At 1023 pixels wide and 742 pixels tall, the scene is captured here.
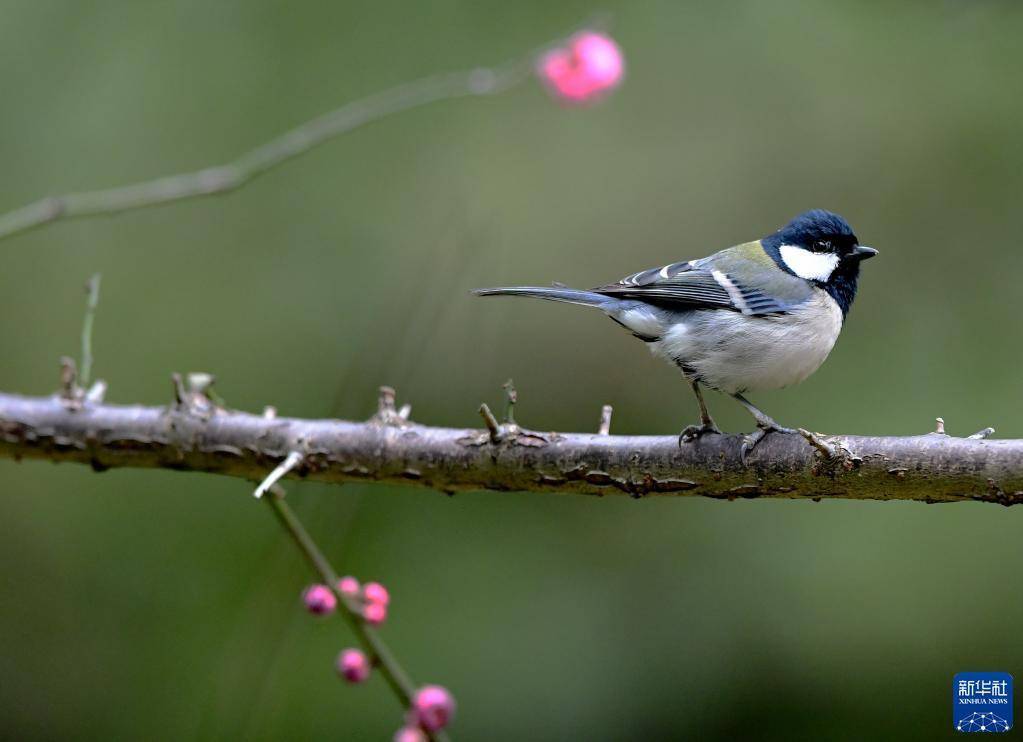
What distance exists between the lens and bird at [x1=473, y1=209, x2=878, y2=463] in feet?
7.75

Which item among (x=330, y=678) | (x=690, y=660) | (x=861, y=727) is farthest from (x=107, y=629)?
(x=861, y=727)

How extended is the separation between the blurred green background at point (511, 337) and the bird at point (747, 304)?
2.37 feet

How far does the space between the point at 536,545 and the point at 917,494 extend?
1.88m

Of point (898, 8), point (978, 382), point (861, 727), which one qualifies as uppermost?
point (898, 8)

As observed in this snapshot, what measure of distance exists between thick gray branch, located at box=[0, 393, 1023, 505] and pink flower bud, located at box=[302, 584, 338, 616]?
1.53 ft

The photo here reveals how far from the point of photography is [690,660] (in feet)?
10.8

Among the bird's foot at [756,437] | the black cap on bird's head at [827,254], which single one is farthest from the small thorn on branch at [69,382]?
the black cap on bird's head at [827,254]

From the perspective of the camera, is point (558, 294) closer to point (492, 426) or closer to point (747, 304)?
point (747, 304)

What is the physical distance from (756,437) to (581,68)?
4.19 ft

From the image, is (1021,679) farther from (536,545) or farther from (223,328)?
(223,328)

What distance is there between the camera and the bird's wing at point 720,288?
8.01 ft

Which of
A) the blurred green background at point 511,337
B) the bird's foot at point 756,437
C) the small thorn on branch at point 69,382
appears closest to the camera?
the bird's foot at point 756,437

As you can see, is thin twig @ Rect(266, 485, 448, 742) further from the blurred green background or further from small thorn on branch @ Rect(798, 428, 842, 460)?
the blurred green background

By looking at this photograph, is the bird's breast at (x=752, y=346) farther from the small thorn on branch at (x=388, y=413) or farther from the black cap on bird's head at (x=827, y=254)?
the small thorn on branch at (x=388, y=413)
